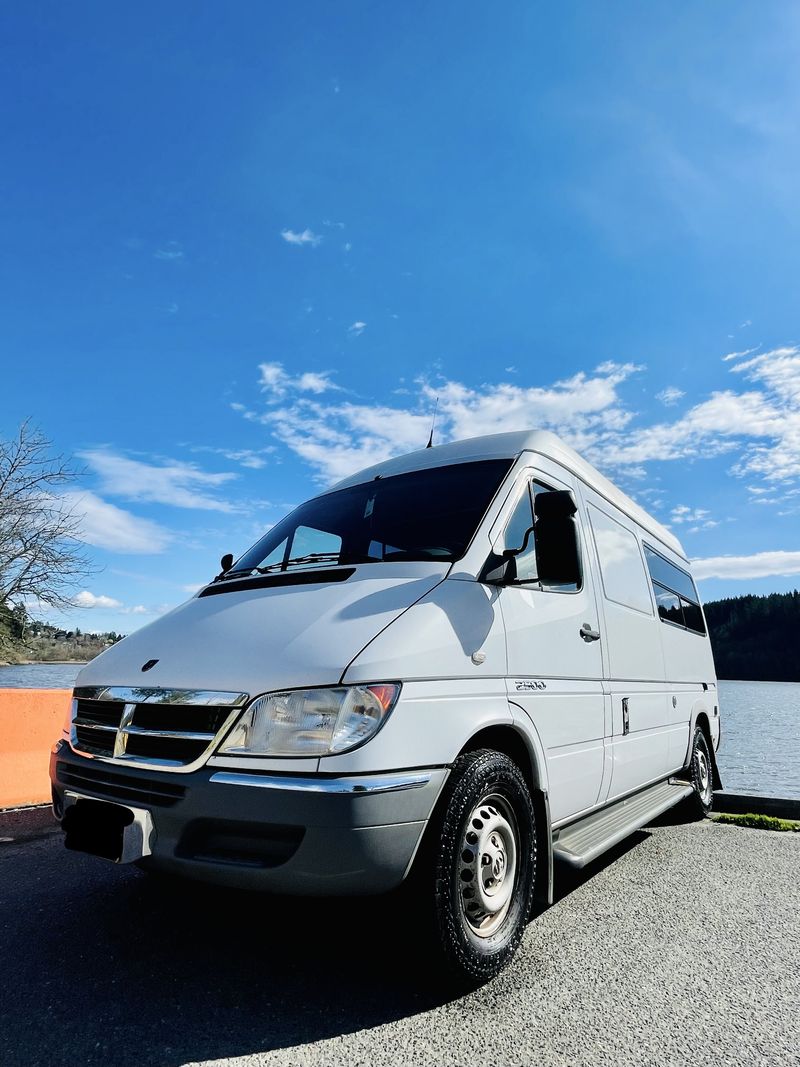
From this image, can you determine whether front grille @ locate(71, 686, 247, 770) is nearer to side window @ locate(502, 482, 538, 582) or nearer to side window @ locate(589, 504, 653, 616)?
side window @ locate(502, 482, 538, 582)

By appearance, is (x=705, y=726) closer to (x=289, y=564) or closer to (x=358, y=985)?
(x=289, y=564)

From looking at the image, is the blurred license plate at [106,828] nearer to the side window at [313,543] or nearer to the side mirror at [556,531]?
the side window at [313,543]

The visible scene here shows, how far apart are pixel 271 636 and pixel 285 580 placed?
0.63m

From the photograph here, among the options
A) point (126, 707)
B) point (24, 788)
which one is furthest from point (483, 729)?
point (24, 788)

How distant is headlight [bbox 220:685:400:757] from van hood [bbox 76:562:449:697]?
6cm

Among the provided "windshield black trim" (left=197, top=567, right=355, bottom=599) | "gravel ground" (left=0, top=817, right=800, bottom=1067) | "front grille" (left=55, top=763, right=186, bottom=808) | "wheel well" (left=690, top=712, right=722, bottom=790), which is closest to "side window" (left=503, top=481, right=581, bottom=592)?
"windshield black trim" (left=197, top=567, right=355, bottom=599)

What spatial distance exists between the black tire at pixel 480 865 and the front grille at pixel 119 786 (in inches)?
37.5

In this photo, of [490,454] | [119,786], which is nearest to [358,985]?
[119,786]

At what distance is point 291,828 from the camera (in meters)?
2.21

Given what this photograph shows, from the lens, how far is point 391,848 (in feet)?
7.44

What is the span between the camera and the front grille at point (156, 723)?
7.89 feet

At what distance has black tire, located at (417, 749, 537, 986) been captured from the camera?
2.40 metres

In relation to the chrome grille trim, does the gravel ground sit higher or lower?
lower

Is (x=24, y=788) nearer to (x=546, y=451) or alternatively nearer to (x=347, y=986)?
(x=347, y=986)
